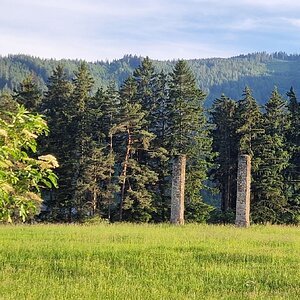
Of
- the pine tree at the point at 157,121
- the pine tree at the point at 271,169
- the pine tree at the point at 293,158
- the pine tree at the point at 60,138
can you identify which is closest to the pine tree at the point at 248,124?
the pine tree at the point at 271,169

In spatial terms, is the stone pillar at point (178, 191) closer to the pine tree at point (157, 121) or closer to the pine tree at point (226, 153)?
the pine tree at point (157, 121)

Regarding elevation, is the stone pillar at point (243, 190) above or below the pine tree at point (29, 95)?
below

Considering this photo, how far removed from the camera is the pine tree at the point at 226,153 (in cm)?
3931

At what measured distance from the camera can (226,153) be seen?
130 ft

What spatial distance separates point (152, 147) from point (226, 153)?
612 cm

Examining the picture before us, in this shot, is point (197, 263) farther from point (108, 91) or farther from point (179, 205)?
point (108, 91)

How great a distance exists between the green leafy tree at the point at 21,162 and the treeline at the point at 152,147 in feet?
96.6

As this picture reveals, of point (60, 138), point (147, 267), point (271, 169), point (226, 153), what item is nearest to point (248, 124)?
point (226, 153)

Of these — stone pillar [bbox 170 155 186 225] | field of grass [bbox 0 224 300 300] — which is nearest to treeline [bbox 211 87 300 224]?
stone pillar [bbox 170 155 186 225]

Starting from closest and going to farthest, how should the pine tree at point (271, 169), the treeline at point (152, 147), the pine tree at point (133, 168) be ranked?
1. the pine tree at point (133, 168)
2. the treeline at point (152, 147)
3. the pine tree at point (271, 169)

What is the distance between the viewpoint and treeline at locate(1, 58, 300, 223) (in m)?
35.3

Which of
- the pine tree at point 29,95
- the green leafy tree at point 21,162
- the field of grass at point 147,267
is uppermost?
the pine tree at point 29,95

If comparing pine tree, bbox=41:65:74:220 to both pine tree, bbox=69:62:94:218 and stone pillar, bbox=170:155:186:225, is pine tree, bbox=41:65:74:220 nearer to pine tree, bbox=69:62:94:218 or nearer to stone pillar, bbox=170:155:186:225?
pine tree, bbox=69:62:94:218

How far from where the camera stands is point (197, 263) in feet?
41.6
